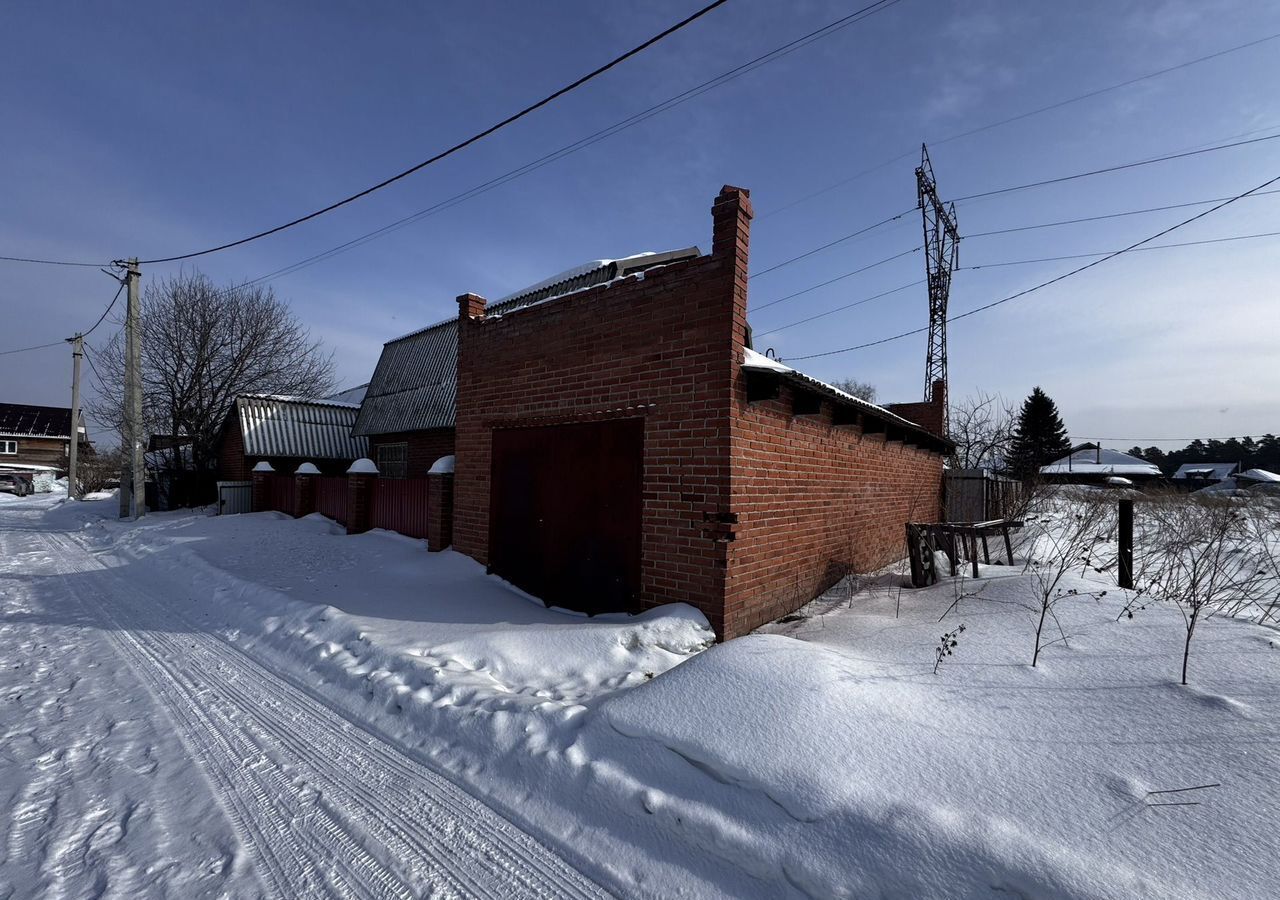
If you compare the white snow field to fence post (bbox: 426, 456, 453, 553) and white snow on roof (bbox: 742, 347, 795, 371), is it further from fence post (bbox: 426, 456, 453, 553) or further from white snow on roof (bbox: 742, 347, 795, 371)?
fence post (bbox: 426, 456, 453, 553)

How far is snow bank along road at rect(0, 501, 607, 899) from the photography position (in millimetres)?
2236

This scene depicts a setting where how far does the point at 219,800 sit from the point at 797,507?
17.4ft

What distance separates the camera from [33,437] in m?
43.4

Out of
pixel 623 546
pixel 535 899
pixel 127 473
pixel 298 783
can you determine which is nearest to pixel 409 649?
pixel 298 783

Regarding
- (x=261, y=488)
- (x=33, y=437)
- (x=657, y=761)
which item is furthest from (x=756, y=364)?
(x=33, y=437)

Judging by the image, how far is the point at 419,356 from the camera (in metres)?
16.3

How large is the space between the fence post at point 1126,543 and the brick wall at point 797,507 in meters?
2.88

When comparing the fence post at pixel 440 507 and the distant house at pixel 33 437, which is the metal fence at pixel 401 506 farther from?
the distant house at pixel 33 437

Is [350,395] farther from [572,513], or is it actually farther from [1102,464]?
[1102,464]

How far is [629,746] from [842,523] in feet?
17.3

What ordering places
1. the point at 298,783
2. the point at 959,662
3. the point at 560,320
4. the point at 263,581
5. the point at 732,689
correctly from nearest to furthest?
the point at 298,783 → the point at 732,689 → the point at 959,662 → the point at 560,320 → the point at 263,581

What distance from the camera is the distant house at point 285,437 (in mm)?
17266

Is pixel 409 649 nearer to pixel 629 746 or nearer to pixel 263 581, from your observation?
pixel 629 746

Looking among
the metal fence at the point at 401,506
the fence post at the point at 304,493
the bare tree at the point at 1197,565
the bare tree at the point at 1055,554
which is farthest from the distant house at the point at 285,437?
the bare tree at the point at 1197,565
